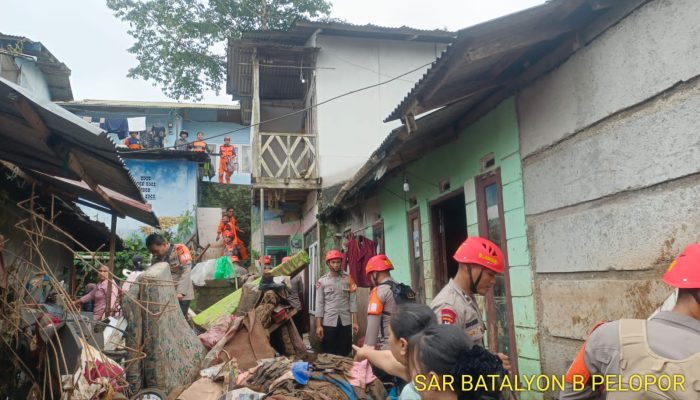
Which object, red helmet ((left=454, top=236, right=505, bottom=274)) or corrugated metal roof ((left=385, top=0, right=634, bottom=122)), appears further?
corrugated metal roof ((left=385, top=0, right=634, bottom=122))

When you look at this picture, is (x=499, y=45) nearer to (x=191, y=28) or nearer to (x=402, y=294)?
(x=402, y=294)

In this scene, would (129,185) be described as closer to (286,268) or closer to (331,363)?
(331,363)

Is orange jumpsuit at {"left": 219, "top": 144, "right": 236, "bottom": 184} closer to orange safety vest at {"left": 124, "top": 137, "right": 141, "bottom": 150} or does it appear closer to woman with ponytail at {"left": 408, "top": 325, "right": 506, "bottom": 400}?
orange safety vest at {"left": 124, "top": 137, "right": 141, "bottom": 150}

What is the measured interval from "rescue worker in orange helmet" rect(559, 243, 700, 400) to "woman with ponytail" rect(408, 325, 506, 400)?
1.33 ft

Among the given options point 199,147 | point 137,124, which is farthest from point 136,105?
point 199,147

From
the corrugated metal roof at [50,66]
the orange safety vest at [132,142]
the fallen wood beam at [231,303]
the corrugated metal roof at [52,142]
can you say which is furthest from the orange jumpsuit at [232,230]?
the corrugated metal roof at [52,142]

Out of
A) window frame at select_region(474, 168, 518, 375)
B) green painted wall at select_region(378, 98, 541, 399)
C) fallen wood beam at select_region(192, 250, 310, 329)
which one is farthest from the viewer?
fallen wood beam at select_region(192, 250, 310, 329)

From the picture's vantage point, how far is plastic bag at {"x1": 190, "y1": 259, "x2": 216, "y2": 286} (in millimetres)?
10883

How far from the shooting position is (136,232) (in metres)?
16.0

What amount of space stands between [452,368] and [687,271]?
97cm

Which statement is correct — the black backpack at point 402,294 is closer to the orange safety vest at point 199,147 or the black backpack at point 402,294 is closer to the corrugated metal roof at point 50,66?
the orange safety vest at point 199,147

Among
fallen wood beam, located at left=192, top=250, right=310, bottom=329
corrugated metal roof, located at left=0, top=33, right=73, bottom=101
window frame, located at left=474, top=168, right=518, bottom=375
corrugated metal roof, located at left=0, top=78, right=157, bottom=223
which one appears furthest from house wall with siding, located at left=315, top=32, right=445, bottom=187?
corrugated metal roof, located at left=0, top=33, right=73, bottom=101

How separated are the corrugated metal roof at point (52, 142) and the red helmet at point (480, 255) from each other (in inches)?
84.9

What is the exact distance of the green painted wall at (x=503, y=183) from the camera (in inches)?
170
